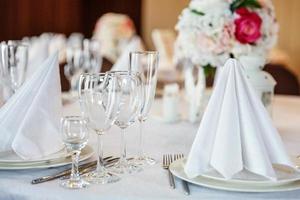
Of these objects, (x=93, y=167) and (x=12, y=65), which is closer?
(x=93, y=167)

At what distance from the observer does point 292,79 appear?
3096 mm

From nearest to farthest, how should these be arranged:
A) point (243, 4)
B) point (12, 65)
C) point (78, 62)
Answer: point (12, 65) < point (243, 4) < point (78, 62)

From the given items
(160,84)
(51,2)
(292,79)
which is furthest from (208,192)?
(51,2)

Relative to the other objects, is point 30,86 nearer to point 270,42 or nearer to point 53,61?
point 53,61

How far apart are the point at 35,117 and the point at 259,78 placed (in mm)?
825

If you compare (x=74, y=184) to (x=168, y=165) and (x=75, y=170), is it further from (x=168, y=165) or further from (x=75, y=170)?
(x=168, y=165)

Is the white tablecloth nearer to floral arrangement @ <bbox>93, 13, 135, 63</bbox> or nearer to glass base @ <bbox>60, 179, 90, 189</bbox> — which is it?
glass base @ <bbox>60, 179, 90, 189</bbox>

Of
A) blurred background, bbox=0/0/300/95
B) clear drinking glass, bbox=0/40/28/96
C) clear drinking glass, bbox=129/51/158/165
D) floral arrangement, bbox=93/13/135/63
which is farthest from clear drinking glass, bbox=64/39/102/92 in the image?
blurred background, bbox=0/0/300/95

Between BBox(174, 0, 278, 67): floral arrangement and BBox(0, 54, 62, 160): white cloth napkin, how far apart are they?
1.97 feet

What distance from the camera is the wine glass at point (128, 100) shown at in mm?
1204

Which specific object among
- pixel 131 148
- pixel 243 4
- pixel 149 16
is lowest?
pixel 131 148

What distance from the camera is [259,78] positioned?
182 centimetres

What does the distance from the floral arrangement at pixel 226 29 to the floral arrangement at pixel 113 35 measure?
8.93 feet

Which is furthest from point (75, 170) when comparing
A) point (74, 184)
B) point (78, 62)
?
point (78, 62)
